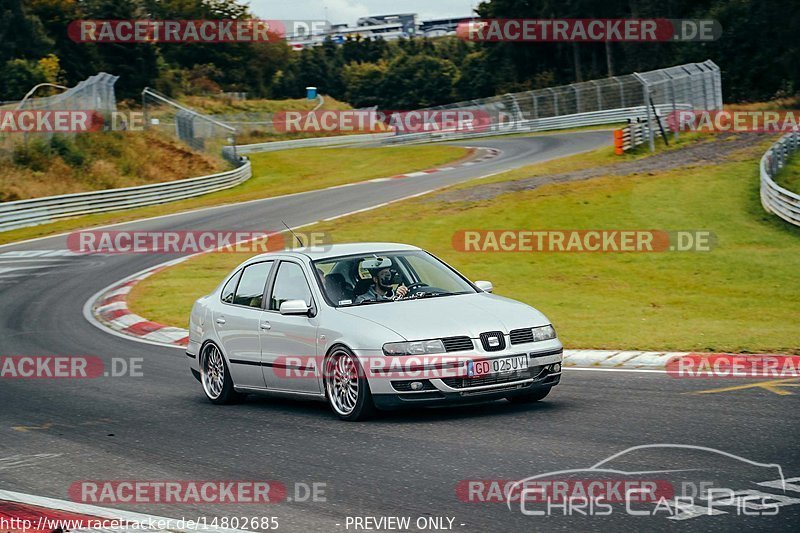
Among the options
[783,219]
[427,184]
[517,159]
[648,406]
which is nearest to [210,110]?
[517,159]

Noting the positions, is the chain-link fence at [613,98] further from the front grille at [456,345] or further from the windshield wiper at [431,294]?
the front grille at [456,345]

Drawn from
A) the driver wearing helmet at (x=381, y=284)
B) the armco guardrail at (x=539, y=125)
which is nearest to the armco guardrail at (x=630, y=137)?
the armco guardrail at (x=539, y=125)

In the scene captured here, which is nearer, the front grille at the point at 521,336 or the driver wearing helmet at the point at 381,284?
the front grille at the point at 521,336

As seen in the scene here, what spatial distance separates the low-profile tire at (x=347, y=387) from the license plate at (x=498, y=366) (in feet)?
2.85

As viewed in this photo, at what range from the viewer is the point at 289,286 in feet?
32.6

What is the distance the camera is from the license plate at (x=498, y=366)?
27.8ft

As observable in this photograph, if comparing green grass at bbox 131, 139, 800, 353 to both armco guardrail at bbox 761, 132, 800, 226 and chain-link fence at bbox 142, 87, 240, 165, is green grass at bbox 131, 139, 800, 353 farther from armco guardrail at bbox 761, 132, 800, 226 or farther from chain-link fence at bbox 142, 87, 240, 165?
chain-link fence at bbox 142, 87, 240, 165

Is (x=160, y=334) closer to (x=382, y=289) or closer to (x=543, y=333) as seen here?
(x=382, y=289)

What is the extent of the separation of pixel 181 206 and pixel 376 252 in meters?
27.8

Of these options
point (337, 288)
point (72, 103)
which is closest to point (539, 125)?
point (72, 103)

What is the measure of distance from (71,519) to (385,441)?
2.59m

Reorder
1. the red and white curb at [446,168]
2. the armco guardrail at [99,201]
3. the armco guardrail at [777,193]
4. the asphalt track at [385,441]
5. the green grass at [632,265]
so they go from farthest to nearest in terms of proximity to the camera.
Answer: the red and white curb at [446,168]
the armco guardrail at [99,201]
the armco guardrail at [777,193]
the green grass at [632,265]
the asphalt track at [385,441]

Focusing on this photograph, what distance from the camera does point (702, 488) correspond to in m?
6.01

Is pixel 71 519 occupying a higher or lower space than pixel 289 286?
lower
